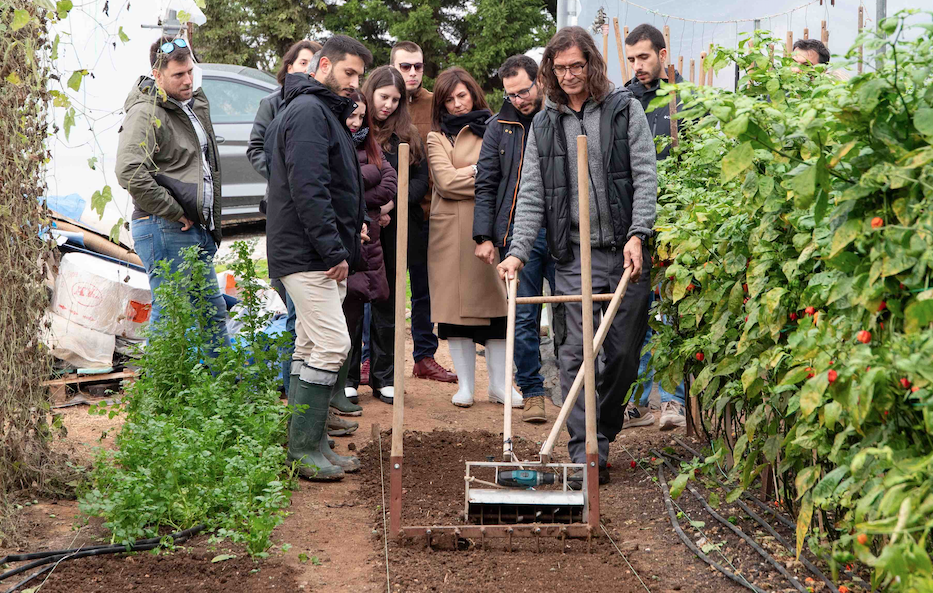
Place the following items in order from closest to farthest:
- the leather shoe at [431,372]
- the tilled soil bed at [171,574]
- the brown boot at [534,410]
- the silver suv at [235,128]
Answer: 1. the tilled soil bed at [171,574]
2. the brown boot at [534,410]
3. the leather shoe at [431,372]
4. the silver suv at [235,128]

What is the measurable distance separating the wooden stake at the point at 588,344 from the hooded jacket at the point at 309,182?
120 cm

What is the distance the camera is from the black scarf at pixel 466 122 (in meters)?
5.99

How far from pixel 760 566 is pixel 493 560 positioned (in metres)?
0.96

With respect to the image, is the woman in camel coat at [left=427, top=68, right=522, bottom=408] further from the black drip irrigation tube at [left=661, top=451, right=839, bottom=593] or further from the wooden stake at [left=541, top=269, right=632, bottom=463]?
the black drip irrigation tube at [left=661, top=451, right=839, bottom=593]

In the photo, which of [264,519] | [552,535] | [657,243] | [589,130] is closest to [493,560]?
[552,535]

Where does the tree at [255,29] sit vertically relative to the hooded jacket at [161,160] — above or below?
above

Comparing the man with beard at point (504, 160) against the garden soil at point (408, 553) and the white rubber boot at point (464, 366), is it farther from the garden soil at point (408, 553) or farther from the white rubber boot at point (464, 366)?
the garden soil at point (408, 553)

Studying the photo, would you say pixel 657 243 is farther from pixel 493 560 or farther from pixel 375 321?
pixel 375 321

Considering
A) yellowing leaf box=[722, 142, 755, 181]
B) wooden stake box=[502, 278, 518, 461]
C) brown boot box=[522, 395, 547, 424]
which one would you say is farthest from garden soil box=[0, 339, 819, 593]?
yellowing leaf box=[722, 142, 755, 181]

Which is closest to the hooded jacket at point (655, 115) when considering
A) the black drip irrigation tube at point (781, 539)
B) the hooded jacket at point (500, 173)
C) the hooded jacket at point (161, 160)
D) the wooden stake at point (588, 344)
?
the hooded jacket at point (500, 173)

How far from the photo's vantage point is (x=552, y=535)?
379 centimetres

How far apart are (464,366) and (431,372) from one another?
731 mm

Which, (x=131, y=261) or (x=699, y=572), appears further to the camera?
(x=131, y=261)

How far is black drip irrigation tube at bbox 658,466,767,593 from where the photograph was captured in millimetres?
3382
